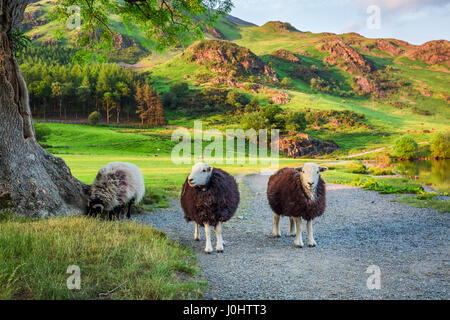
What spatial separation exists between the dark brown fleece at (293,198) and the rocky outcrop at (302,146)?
5307cm

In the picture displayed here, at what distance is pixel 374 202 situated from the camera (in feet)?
47.5

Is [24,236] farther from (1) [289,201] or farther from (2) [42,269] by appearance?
(1) [289,201]

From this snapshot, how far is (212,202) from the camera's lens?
7156 mm

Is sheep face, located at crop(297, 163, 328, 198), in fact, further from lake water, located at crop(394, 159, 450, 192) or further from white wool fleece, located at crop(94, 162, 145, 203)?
lake water, located at crop(394, 159, 450, 192)

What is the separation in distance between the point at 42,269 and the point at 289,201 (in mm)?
5897

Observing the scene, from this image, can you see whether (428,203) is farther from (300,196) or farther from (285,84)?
(285,84)

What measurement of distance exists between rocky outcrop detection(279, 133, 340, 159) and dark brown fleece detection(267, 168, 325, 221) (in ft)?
174

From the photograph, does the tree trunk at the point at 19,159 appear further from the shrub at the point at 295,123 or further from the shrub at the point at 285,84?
the shrub at the point at 285,84

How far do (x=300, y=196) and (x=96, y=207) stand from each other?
6.74 meters

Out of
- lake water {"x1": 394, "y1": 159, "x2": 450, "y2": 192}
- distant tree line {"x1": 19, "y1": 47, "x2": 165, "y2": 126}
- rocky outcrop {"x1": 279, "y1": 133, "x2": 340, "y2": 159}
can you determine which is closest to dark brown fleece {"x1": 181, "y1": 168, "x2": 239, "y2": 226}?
lake water {"x1": 394, "y1": 159, "x2": 450, "y2": 192}

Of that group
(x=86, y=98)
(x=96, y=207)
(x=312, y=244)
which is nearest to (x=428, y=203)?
(x=312, y=244)

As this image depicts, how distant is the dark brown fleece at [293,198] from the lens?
298 inches

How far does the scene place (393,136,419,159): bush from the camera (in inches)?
2062

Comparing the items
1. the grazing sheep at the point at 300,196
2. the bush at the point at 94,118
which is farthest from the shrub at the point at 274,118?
the grazing sheep at the point at 300,196
